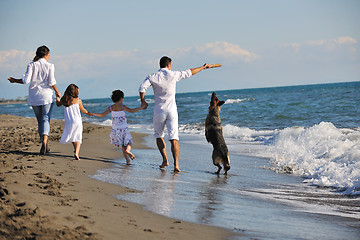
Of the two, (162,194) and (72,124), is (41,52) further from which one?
(162,194)

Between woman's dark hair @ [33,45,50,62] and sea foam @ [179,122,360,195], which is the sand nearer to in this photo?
woman's dark hair @ [33,45,50,62]

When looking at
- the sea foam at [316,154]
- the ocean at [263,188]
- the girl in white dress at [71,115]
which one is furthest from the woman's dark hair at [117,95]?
the sea foam at [316,154]

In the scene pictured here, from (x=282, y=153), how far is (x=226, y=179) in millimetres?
3658

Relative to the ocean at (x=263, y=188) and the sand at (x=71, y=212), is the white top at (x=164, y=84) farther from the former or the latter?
the sand at (x=71, y=212)

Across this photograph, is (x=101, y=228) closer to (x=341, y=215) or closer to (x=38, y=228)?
(x=38, y=228)

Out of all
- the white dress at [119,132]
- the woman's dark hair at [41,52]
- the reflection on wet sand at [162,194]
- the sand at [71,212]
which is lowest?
the reflection on wet sand at [162,194]

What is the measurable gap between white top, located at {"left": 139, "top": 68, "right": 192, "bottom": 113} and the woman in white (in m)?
1.79

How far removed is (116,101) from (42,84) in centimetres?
137

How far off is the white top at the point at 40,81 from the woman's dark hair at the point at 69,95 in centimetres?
29

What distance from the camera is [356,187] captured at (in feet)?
19.7

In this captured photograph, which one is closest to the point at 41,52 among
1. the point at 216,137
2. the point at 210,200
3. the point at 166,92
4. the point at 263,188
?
the point at 166,92

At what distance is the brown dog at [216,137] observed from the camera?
23.0 feet

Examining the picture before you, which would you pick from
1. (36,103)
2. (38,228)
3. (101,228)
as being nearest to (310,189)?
(101,228)

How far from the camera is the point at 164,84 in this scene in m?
6.71
